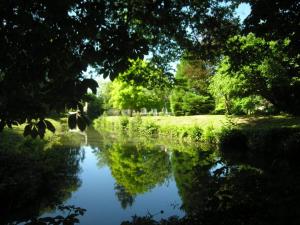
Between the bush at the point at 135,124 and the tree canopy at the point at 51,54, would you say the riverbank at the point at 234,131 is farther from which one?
the tree canopy at the point at 51,54

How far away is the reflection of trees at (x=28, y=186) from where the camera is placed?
29.0 ft

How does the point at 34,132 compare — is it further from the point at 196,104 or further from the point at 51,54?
the point at 196,104

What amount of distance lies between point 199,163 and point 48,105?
45.8 ft

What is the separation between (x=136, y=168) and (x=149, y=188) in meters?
3.80

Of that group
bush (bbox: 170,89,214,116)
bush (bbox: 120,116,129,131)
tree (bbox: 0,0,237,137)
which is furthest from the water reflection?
bush (bbox: 170,89,214,116)

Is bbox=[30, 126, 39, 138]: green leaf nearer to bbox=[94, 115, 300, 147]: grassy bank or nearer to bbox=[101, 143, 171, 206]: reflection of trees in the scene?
bbox=[101, 143, 171, 206]: reflection of trees

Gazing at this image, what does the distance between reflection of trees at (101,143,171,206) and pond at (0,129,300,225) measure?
4cm

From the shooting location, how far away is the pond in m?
5.10

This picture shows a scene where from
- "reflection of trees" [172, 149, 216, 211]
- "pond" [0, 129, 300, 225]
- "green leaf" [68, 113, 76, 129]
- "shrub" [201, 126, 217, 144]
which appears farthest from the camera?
"shrub" [201, 126, 217, 144]

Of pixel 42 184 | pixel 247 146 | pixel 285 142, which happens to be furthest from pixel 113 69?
pixel 247 146

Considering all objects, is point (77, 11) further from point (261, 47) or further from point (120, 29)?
point (261, 47)

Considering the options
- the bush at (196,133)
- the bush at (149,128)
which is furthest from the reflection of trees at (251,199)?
the bush at (149,128)

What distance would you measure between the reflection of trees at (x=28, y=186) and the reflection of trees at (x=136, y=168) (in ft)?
6.83

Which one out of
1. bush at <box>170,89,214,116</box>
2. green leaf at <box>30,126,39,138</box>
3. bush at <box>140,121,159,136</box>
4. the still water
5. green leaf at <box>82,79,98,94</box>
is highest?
bush at <box>170,89,214,116</box>
